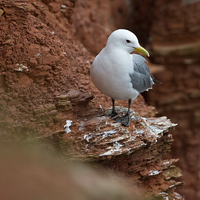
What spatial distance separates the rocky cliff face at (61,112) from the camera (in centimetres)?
339

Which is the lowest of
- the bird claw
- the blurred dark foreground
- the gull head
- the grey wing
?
the blurred dark foreground

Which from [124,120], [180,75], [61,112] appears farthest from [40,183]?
[180,75]

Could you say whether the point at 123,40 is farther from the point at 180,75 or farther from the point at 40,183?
the point at 180,75

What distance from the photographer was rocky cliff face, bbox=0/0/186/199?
3.39 metres

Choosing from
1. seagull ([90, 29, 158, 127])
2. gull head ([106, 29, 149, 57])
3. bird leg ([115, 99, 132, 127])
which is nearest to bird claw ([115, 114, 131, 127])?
bird leg ([115, 99, 132, 127])

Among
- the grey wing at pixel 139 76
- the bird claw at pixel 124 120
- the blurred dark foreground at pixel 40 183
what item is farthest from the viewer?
the bird claw at pixel 124 120

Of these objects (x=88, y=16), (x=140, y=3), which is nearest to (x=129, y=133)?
(x=88, y=16)

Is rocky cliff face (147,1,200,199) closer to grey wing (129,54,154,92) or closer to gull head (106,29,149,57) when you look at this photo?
grey wing (129,54,154,92)

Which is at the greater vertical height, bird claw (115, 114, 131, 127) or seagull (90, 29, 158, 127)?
seagull (90, 29, 158, 127)

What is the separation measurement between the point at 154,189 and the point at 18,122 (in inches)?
76.8

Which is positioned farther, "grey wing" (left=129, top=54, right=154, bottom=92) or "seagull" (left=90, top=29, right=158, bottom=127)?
"grey wing" (left=129, top=54, right=154, bottom=92)

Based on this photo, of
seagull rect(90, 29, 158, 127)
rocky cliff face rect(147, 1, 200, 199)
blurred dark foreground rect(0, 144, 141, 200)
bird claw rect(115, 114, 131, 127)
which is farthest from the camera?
rocky cliff face rect(147, 1, 200, 199)

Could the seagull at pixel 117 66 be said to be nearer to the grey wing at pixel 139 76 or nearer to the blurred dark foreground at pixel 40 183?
the grey wing at pixel 139 76

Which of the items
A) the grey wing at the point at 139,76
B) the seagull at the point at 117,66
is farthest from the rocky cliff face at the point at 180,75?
the seagull at the point at 117,66
